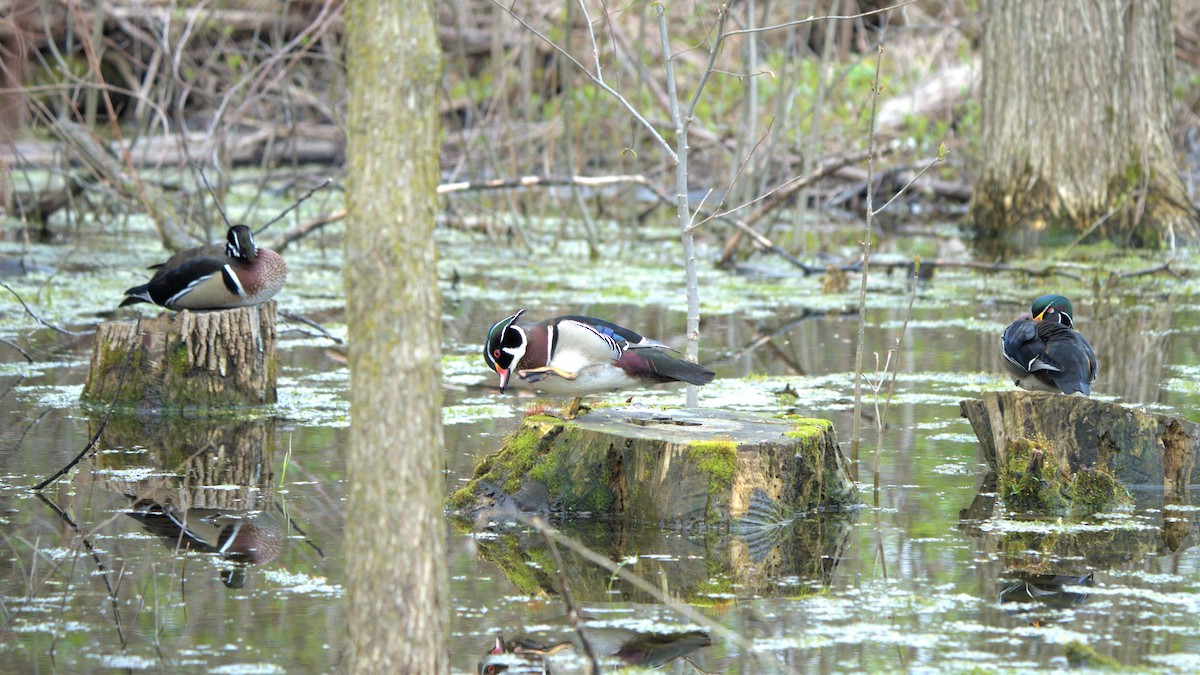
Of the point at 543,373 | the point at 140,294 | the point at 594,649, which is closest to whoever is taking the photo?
the point at 594,649

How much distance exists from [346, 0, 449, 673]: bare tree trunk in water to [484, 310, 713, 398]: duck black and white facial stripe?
234 cm

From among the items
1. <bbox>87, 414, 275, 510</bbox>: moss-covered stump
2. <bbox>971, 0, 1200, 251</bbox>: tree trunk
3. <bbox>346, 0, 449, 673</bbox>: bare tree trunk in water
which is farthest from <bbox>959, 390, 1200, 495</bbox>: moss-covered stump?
<bbox>971, 0, 1200, 251</bbox>: tree trunk

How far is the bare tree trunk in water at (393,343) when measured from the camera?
3297 millimetres

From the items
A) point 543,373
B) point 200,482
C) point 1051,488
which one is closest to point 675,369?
point 543,373

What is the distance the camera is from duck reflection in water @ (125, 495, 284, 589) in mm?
5164

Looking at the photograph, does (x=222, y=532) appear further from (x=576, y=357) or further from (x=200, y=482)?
(x=576, y=357)

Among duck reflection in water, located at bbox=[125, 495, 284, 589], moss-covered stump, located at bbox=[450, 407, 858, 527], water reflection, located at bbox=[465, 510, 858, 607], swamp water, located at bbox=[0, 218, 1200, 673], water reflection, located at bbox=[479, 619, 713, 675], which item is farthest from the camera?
moss-covered stump, located at bbox=[450, 407, 858, 527]

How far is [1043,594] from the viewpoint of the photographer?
4715mm

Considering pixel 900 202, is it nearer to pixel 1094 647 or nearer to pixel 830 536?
pixel 830 536

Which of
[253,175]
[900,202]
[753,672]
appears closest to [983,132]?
[900,202]

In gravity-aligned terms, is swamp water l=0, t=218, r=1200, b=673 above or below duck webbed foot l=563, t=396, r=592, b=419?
below

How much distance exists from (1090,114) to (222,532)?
13192 mm

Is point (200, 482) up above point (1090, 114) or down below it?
below

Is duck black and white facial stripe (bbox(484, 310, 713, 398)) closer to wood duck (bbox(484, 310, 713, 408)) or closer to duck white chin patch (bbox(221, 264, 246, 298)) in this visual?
wood duck (bbox(484, 310, 713, 408))
